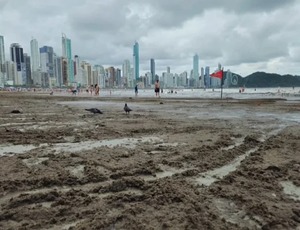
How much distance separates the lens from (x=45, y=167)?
4.73 meters

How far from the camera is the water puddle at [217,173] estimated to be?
421 cm

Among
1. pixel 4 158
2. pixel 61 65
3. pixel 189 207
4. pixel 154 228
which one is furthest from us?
pixel 61 65

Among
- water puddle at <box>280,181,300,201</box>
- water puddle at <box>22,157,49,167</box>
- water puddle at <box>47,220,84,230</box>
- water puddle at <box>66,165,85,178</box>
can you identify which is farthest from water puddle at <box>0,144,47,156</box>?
water puddle at <box>280,181,300,201</box>

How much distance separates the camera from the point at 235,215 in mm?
3133

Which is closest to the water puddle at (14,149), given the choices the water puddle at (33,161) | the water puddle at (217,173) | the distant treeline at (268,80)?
the water puddle at (33,161)

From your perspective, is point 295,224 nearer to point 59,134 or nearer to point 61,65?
point 59,134

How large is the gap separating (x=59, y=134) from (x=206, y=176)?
4.74 metres

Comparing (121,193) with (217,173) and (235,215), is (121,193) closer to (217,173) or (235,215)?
(235,215)

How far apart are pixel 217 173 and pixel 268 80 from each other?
19364 cm

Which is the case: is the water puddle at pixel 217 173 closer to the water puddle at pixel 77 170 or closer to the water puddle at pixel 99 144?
the water puddle at pixel 77 170

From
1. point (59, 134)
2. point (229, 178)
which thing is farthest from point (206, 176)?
point (59, 134)

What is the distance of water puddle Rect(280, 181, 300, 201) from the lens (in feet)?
12.2

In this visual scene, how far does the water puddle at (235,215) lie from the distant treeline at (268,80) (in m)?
184

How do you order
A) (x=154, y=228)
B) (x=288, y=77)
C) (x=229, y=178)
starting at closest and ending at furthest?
(x=154, y=228), (x=229, y=178), (x=288, y=77)
